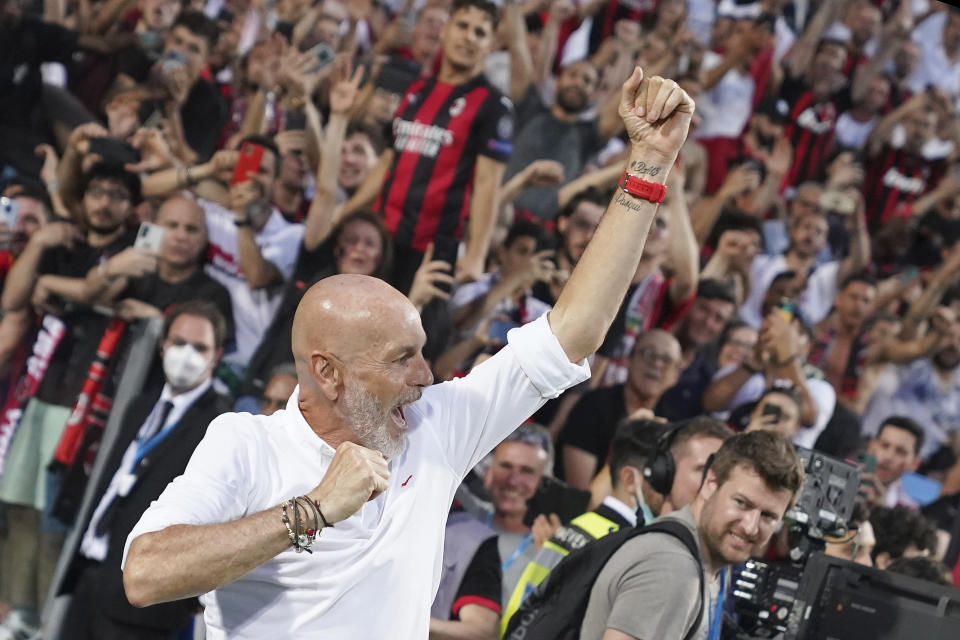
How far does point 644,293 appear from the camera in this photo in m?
6.02

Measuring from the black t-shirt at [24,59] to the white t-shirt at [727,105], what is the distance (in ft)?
12.4

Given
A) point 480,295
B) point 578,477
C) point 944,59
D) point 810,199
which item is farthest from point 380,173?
point 944,59

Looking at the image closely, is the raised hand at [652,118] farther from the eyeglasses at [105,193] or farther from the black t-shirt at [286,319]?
the eyeglasses at [105,193]

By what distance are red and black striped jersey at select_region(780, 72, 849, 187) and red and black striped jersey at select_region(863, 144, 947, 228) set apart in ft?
1.47

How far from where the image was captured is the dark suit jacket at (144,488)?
4297mm

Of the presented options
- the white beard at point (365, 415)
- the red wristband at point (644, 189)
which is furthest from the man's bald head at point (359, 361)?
the red wristband at point (644, 189)

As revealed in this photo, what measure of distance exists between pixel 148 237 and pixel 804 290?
3.79 metres

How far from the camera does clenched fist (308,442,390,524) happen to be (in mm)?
1768

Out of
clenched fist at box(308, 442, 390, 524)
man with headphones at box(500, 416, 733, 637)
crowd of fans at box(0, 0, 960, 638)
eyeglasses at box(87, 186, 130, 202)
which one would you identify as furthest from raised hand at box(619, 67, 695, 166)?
eyeglasses at box(87, 186, 130, 202)

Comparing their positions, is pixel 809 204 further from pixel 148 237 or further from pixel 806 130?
pixel 148 237

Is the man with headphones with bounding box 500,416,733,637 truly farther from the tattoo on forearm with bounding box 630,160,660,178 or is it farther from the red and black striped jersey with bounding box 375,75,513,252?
the red and black striped jersey with bounding box 375,75,513,252

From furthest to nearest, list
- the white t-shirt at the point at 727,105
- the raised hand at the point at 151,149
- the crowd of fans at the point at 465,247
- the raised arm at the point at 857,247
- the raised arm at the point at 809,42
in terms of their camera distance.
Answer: the raised arm at the point at 809,42, the white t-shirt at the point at 727,105, the raised arm at the point at 857,247, the raised hand at the point at 151,149, the crowd of fans at the point at 465,247

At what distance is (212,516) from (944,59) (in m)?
8.67

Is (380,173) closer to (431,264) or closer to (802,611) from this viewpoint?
(431,264)
